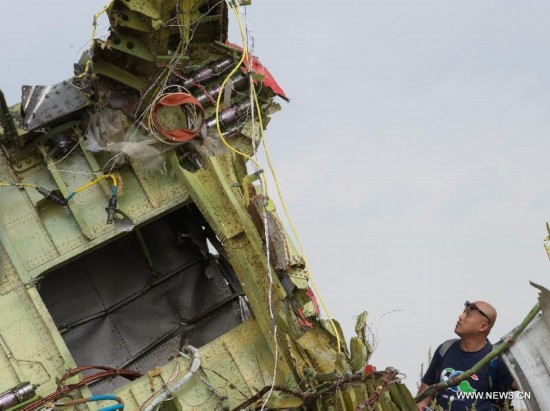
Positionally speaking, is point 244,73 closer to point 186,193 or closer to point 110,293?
point 186,193

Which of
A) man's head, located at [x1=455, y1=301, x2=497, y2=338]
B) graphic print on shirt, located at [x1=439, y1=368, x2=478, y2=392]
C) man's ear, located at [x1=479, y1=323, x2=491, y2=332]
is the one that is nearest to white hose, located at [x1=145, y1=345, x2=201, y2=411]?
graphic print on shirt, located at [x1=439, y1=368, x2=478, y2=392]

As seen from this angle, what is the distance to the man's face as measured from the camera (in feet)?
25.4

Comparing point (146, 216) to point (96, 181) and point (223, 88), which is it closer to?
point (96, 181)

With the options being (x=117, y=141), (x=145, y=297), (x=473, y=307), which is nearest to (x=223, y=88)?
(x=117, y=141)

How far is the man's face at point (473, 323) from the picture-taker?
773 centimetres

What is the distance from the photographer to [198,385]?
892cm

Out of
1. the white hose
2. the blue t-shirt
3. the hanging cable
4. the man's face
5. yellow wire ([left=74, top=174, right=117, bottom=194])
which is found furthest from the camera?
yellow wire ([left=74, top=174, right=117, bottom=194])

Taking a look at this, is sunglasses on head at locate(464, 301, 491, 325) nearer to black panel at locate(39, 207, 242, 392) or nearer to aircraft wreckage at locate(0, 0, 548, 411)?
aircraft wreckage at locate(0, 0, 548, 411)

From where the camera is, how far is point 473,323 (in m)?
7.73

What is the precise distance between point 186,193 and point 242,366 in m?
1.86

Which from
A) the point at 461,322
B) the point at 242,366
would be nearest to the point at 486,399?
the point at 461,322

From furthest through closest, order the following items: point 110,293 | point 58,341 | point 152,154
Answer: point 110,293, point 152,154, point 58,341

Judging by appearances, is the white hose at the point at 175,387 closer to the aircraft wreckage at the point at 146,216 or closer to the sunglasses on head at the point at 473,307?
the aircraft wreckage at the point at 146,216

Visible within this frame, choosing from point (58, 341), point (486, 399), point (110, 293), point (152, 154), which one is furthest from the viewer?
point (110, 293)
